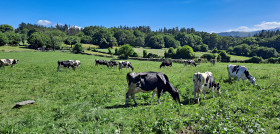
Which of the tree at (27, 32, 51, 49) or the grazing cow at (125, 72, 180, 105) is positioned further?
the tree at (27, 32, 51, 49)

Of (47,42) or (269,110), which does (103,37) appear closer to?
(47,42)

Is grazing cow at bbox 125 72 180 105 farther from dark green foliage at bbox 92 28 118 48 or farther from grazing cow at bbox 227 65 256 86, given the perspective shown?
dark green foliage at bbox 92 28 118 48

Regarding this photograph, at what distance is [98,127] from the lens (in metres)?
6.58

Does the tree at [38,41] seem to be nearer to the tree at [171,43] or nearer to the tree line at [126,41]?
the tree line at [126,41]

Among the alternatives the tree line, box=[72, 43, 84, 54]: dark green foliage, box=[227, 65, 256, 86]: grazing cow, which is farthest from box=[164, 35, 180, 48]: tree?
box=[227, 65, 256, 86]: grazing cow

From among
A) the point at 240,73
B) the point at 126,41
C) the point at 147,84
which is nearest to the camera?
the point at 147,84

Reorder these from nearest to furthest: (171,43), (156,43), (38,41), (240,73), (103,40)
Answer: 1. (240,73)
2. (38,41)
3. (103,40)
4. (156,43)
5. (171,43)

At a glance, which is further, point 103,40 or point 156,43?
point 156,43

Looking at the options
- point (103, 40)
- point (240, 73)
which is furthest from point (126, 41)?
point (240, 73)

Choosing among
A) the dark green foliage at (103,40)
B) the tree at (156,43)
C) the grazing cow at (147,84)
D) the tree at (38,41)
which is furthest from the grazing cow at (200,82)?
the tree at (156,43)

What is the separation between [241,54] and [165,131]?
129m

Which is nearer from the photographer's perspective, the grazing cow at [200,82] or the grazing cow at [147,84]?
the grazing cow at [147,84]

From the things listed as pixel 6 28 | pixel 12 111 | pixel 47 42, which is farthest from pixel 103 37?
pixel 12 111

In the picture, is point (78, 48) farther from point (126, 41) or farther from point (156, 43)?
point (126, 41)
